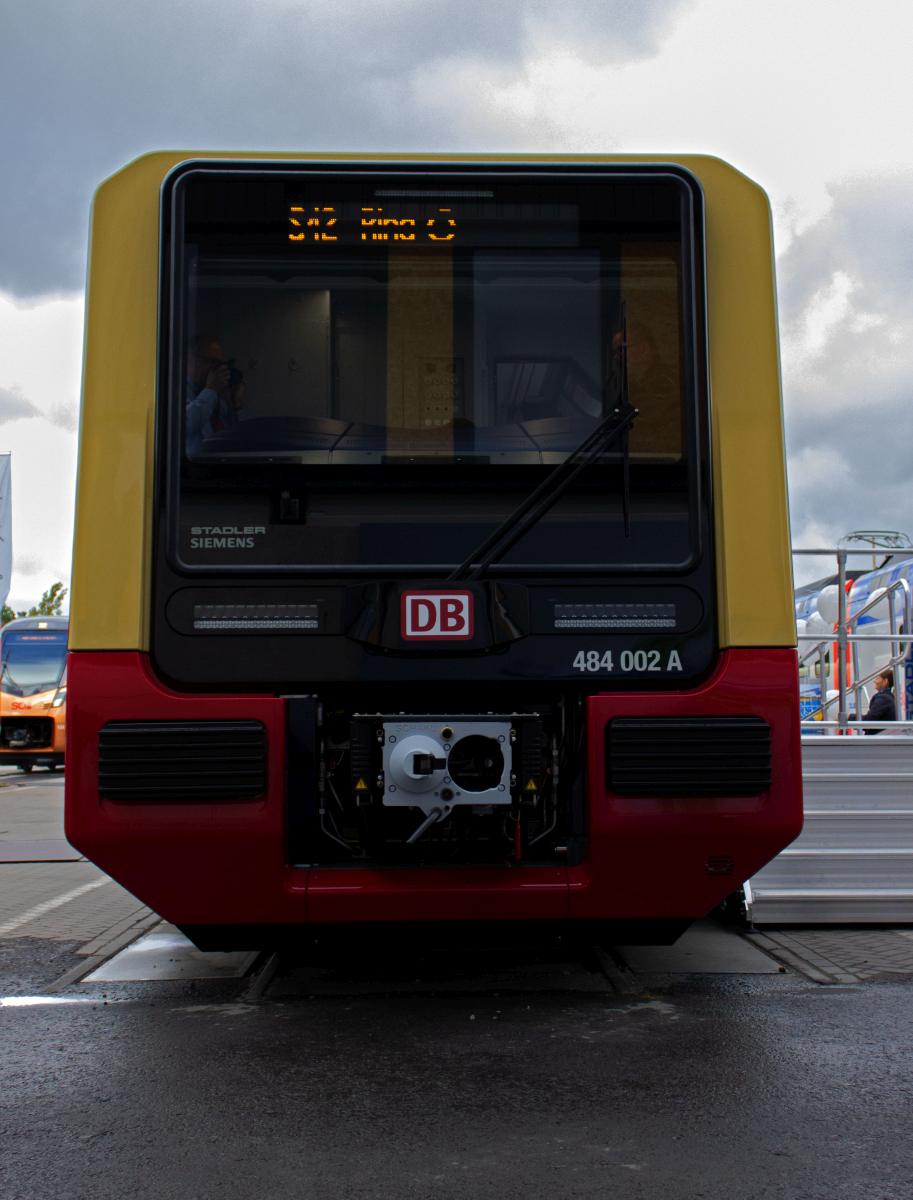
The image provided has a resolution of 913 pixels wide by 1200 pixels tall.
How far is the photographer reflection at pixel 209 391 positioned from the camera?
4848mm

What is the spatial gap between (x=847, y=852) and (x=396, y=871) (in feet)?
10.2

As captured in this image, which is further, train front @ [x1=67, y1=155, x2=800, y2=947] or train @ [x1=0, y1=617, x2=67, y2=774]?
train @ [x1=0, y1=617, x2=67, y2=774]

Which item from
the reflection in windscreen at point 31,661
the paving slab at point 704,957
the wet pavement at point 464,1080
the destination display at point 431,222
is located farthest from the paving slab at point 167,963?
the reflection in windscreen at point 31,661

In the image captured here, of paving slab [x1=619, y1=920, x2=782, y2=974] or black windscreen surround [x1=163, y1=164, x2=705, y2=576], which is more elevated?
black windscreen surround [x1=163, y1=164, x2=705, y2=576]

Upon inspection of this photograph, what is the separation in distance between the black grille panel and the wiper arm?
72 cm

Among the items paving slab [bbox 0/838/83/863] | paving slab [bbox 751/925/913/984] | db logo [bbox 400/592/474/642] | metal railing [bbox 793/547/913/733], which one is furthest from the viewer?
paving slab [bbox 0/838/83/863]

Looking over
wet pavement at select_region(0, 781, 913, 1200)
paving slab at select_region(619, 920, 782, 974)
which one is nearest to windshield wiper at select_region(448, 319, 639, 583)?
wet pavement at select_region(0, 781, 913, 1200)

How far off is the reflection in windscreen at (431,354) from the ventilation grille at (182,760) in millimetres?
977

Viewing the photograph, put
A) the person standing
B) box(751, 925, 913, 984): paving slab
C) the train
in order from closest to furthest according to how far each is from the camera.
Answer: box(751, 925, 913, 984): paving slab, the person standing, the train

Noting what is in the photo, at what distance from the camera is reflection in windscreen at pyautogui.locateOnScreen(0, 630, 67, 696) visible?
25906 millimetres

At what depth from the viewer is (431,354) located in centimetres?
489

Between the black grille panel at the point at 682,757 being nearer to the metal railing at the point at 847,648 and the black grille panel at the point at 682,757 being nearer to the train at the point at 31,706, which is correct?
the metal railing at the point at 847,648

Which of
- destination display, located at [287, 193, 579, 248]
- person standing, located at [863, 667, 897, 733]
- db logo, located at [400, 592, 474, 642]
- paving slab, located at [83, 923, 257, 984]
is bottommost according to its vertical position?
paving slab, located at [83, 923, 257, 984]

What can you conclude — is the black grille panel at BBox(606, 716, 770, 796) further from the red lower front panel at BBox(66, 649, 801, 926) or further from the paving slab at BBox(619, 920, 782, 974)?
the paving slab at BBox(619, 920, 782, 974)
